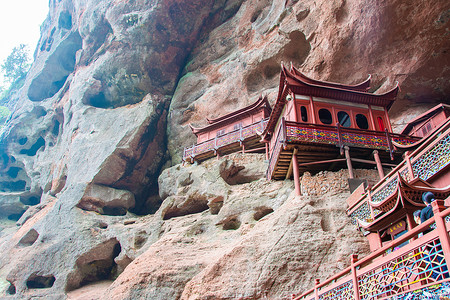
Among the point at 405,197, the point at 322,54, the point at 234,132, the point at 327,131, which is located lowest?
the point at 405,197

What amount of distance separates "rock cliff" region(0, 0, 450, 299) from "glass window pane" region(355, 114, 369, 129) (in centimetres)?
453

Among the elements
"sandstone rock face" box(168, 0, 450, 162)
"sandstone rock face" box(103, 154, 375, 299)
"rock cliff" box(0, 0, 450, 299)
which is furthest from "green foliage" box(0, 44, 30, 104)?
"sandstone rock face" box(103, 154, 375, 299)

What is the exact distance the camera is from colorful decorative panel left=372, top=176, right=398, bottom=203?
34.2 ft

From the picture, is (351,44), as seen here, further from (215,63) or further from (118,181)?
(118,181)

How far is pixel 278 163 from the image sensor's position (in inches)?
663

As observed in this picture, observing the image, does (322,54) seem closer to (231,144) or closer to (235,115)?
(235,115)

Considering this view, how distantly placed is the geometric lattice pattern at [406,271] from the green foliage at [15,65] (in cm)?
6276

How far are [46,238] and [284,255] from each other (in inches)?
759

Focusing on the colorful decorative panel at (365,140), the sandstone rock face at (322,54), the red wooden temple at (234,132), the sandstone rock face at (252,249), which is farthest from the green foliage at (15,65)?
the colorful decorative panel at (365,140)

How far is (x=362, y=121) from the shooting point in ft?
61.9

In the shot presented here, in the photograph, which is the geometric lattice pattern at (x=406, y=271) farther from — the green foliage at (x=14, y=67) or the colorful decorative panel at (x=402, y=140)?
the green foliage at (x=14, y=67)

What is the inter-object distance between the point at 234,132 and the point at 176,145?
8.31 meters

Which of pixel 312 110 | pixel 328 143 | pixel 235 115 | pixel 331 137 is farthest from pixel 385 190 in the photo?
pixel 235 115

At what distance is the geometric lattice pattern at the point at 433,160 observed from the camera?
384 inches
